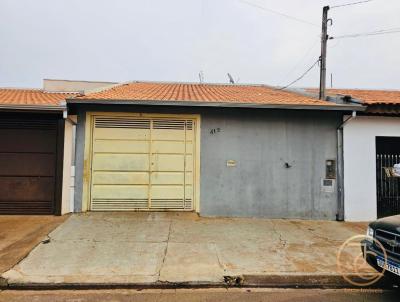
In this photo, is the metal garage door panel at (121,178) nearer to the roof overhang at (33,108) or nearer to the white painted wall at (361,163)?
the roof overhang at (33,108)

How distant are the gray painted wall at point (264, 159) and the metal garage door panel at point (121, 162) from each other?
0.50 metres

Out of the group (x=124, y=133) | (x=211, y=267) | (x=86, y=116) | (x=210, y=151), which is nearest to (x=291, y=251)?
(x=211, y=267)

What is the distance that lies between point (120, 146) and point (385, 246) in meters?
6.50

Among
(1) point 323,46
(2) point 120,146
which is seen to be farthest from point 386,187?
(2) point 120,146

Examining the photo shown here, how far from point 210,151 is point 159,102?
6.02ft

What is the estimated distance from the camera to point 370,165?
8.84 m

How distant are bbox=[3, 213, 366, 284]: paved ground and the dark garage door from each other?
1.09 metres

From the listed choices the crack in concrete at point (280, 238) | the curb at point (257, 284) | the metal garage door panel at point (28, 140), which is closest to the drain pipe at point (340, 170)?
the crack in concrete at point (280, 238)

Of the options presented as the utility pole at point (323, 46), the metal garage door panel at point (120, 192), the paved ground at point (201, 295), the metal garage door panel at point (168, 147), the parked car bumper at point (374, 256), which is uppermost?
the utility pole at point (323, 46)

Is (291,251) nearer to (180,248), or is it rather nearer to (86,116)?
(180,248)

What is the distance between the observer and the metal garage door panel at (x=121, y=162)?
8.68 m

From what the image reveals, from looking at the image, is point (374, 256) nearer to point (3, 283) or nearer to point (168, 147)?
point (3, 283)

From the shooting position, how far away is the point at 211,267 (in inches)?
203

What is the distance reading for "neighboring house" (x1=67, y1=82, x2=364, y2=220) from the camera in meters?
8.66
